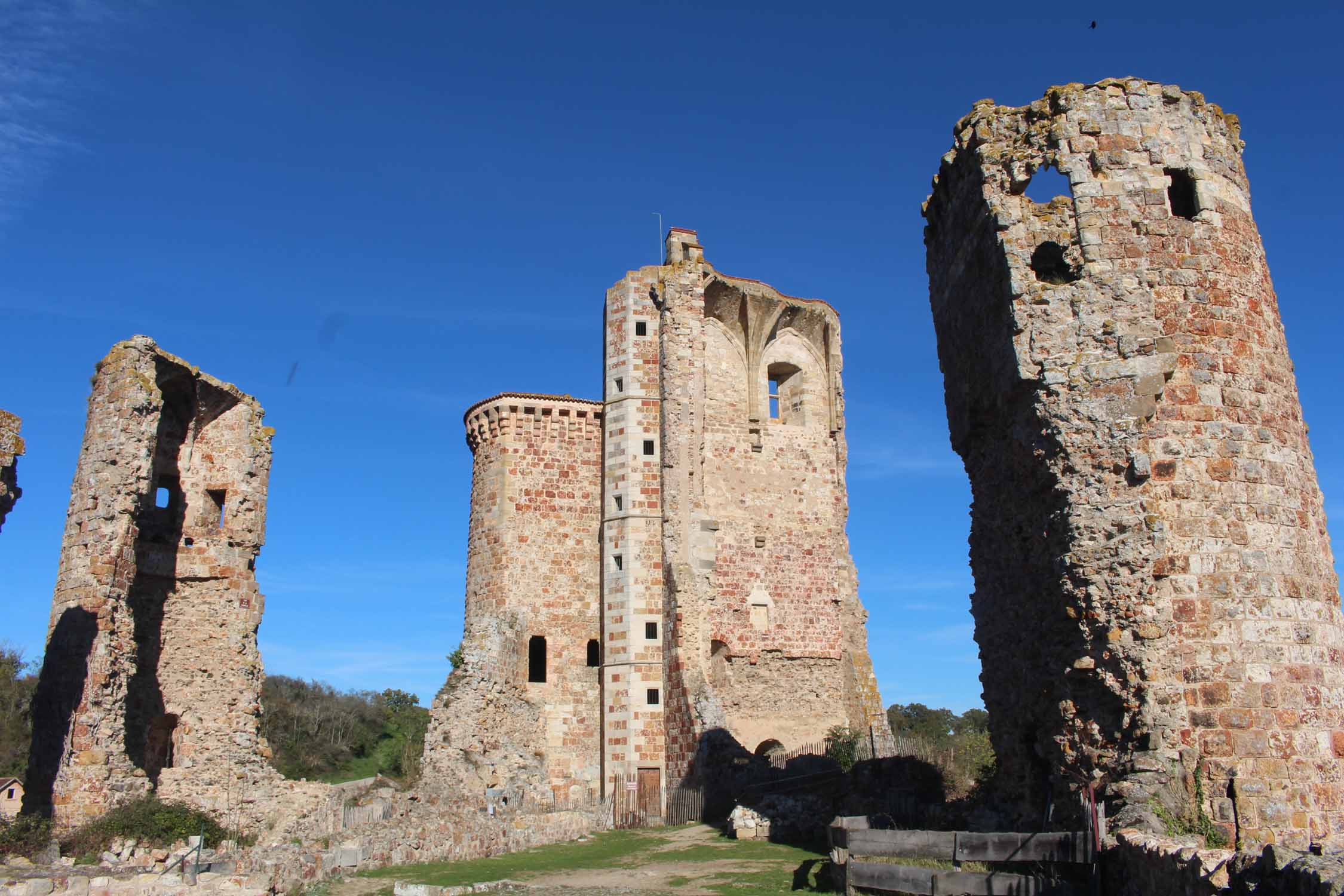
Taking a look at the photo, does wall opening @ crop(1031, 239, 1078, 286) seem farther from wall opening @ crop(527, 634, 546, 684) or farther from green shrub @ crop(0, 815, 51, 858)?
wall opening @ crop(527, 634, 546, 684)

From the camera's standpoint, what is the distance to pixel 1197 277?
8656 millimetres

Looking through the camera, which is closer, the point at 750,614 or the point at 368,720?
the point at 750,614

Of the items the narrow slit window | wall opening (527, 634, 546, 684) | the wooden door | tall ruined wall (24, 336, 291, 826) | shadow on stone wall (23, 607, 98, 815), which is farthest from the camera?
wall opening (527, 634, 546, 684)

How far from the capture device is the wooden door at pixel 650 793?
59.8 ft

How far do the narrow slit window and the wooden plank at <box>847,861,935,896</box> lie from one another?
11.6 m

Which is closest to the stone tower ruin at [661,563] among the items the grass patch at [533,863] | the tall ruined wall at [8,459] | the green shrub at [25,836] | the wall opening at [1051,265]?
the grass patch at [533,863]

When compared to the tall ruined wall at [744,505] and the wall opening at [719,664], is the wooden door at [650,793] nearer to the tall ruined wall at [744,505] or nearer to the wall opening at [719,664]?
the tall ruined wall at [744,505]

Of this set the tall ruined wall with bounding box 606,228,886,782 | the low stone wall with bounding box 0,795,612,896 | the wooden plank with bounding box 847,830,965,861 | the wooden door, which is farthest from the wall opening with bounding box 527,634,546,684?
the wooden plank with bounding box 847,830,965,861

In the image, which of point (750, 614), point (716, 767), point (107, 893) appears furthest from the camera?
point (750, 614)

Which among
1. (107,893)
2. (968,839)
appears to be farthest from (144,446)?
(968,839)

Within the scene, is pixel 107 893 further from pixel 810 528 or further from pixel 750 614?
pixel 810 528

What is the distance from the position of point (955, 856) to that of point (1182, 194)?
19.2 ft

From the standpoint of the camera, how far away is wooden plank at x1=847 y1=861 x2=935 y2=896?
7.65 meters

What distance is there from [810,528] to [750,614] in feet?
7.59
